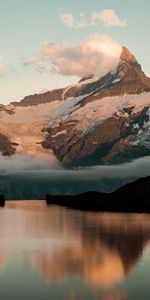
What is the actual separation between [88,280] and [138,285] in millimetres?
6851

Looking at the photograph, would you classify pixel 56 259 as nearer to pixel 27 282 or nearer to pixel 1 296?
pixel 27 282

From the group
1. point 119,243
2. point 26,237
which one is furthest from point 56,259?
point 26,237

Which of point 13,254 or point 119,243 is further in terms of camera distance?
point 119,243

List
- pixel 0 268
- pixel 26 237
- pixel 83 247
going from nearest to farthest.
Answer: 1. pixel 0 268
2. pixel 83 247
3. pixel 26 237

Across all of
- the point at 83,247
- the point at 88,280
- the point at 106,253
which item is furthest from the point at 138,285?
the point at 83,247

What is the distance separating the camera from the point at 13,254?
103188mm

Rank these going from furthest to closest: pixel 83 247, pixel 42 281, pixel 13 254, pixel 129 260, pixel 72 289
A: pixel 83 247 < pixel 13 254 < pixel 129 260 < pixel 42 281 < pixel 72 289

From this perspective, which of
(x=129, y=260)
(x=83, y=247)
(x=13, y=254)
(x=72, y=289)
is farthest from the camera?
(x=83, y=247)

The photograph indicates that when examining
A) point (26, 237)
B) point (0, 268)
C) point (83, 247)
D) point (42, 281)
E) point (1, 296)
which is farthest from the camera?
point (26, 237)

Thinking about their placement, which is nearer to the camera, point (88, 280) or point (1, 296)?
point (1, 296)

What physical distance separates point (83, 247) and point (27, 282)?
131 feet

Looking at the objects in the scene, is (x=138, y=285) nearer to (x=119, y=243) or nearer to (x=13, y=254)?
(x=13, y=254)

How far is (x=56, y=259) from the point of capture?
320 feet

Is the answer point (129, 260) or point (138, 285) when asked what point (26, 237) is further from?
point (138, 285)
